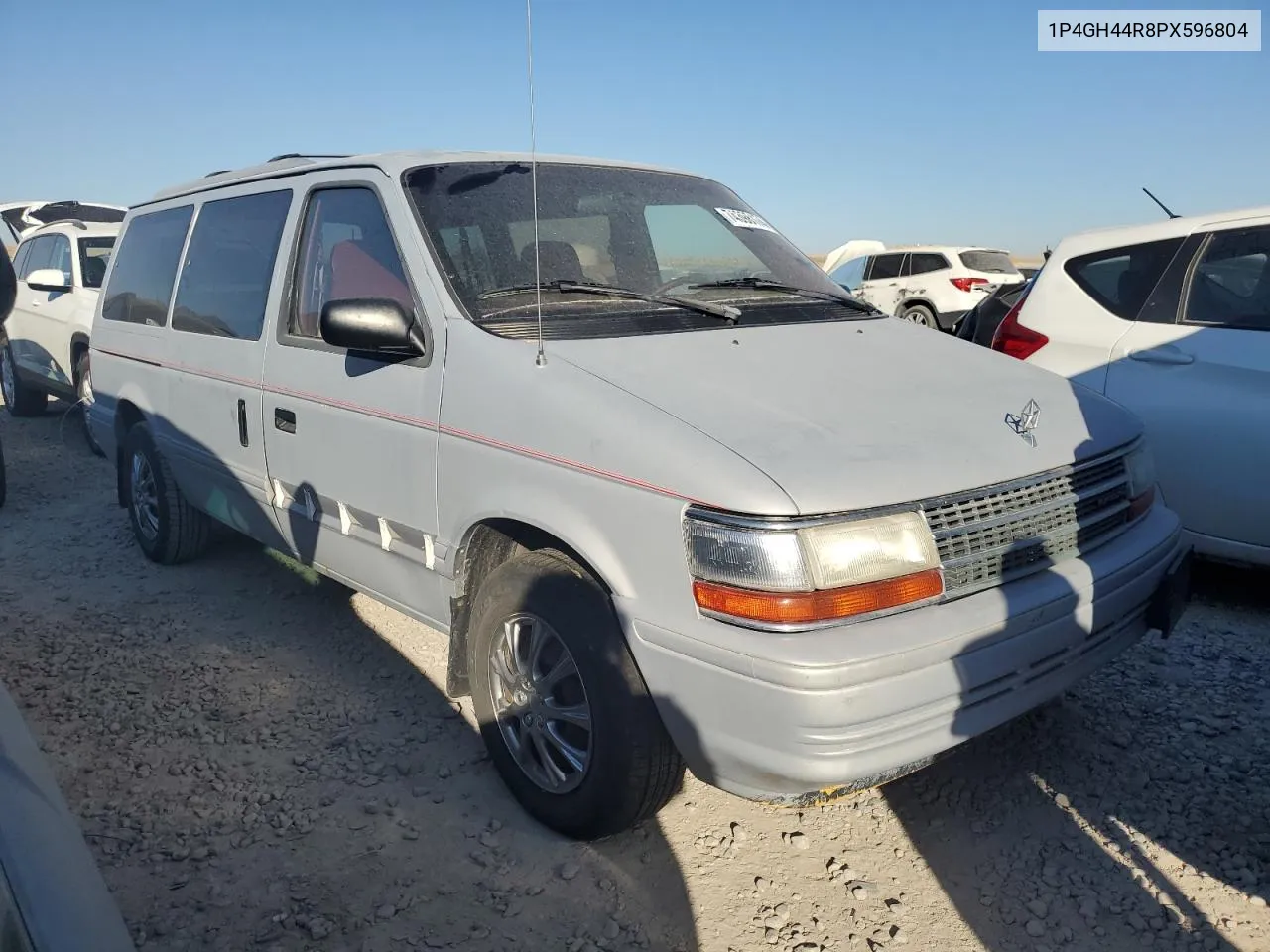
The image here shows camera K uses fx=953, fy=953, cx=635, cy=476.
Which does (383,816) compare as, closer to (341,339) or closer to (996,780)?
(341,339)

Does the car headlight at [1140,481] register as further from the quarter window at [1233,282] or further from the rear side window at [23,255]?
the rear side window at [23,255]

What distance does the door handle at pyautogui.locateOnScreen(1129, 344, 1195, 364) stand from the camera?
4230 mm

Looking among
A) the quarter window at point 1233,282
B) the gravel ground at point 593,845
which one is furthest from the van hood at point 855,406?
the quarter window at point 1233,282

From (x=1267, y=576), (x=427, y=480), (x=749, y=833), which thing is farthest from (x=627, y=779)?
(x=1267, y=576)

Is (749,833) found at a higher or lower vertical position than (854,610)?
lower

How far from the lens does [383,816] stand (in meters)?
2.87

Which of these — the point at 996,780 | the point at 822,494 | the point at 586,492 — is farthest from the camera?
the point at 996,780

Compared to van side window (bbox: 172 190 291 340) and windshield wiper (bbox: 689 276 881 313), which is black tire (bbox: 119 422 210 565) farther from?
windshield wiper (bbox: 689 276 881 313)

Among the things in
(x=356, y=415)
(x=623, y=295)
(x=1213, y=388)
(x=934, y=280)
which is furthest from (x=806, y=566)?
(x=934, y=280)

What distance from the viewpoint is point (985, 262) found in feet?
48.9

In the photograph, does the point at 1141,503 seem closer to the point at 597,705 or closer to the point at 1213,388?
the point at 1213,388

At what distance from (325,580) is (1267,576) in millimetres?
4694

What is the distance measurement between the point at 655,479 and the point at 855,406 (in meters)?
0.66

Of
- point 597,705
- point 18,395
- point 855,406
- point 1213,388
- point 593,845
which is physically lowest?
point 593,845
